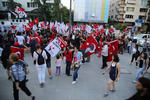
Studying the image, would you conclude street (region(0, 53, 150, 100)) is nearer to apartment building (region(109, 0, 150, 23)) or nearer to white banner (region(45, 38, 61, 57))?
white banner (region(45, 38, 61, 57))

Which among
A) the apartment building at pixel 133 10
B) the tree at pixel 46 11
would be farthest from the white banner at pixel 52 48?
the apartment building at pixel 133 10

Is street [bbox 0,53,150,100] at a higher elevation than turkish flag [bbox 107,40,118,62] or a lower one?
lower

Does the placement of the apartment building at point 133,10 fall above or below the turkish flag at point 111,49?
above

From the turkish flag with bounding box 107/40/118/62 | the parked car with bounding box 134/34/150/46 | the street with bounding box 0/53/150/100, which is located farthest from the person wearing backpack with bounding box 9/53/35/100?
the parked car with bounding box 134/34/150/46

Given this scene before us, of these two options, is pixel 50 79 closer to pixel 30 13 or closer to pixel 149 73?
pixel 149 73

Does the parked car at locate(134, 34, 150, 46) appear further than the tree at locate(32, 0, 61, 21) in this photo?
No

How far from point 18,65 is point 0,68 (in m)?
4.21

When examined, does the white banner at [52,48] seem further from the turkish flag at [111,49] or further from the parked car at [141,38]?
the parked car at [141,38]

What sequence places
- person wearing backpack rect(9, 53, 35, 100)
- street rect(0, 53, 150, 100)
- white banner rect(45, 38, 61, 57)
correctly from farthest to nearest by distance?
white banner rect(45, 38, 61, 57) → street rect(0, 53, 150, 100) → person wearing backpack rect(9, 53, 35, 100)

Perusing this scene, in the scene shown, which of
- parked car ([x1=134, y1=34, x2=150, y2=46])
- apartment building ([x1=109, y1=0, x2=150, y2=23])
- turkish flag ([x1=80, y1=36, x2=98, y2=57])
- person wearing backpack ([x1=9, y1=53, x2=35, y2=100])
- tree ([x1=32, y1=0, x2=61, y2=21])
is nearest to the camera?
person wearing backpack ([x1=9, y1=53, x2=35, y2=100])

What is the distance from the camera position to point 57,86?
4941 millimetres

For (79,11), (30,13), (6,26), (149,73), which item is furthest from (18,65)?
(79,11)

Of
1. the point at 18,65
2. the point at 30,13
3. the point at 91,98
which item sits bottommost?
the point at 91,98

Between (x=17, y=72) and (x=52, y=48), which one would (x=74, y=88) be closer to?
(x=52, y=48)
